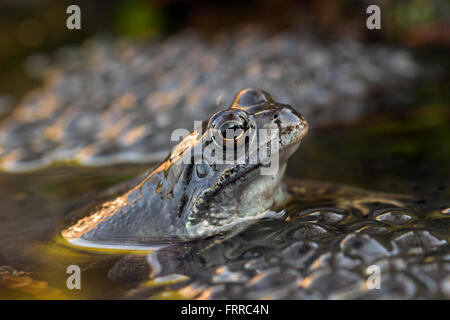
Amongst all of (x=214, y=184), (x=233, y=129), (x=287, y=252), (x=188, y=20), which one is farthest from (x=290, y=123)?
(x=188, y=20)

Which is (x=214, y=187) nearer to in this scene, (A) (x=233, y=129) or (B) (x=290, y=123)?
(A) (x=233, y=129)

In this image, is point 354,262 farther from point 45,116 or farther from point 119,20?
point 119,20

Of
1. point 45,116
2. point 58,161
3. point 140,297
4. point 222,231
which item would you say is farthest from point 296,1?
point 140,297

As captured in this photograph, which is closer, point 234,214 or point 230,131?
point 230,131

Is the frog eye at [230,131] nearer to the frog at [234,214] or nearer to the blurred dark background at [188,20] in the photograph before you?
the frog at [234,214]

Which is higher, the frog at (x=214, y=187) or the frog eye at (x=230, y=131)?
the frog eye at (x=230, y=131)

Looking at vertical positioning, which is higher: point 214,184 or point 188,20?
point 188,20

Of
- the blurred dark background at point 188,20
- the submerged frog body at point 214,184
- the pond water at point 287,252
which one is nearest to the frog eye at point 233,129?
the submerged frog body at point 214,184
